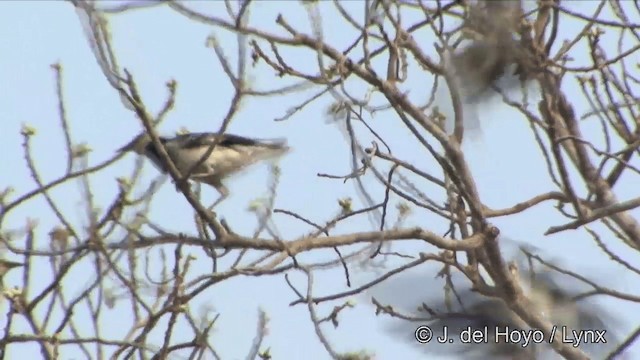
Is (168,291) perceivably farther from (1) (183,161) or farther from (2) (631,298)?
(2) (631,298)

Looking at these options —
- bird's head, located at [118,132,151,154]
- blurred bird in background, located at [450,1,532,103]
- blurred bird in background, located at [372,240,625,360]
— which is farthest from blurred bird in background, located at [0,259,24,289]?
blurred bird in background, located at [450,1,532,103]

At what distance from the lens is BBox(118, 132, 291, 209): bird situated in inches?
181

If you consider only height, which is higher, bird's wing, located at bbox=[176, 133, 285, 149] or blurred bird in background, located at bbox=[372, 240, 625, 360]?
bird's wing, located at bbox=[176, 133, 285, 149]

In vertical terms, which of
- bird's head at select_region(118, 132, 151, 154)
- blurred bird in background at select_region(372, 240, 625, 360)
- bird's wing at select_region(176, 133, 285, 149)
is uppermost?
bird's wing at select_region(176, 133, 285, 149)

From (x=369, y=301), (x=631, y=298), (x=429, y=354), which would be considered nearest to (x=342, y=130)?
(x=369, y=301)

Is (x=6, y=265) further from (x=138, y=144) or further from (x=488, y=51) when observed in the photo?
(x=488, y=51)

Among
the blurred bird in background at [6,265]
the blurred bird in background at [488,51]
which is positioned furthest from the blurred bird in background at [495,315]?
the blurred bird in background at [6,265]

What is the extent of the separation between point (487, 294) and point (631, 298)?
547mm

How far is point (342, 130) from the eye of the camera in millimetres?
3914

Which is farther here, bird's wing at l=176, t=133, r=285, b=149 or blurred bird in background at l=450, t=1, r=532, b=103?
bird's wing at l=176, t=133, r=285, b=149

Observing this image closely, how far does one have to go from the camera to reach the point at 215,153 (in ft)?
17.7

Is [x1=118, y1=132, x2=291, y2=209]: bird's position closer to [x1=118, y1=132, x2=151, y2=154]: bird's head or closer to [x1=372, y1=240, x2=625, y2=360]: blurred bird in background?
[x1=118, y1=132, x2=151, y2=154]: bird's head

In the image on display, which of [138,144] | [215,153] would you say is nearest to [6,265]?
[138,144]

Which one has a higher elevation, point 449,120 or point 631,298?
point 449,120
